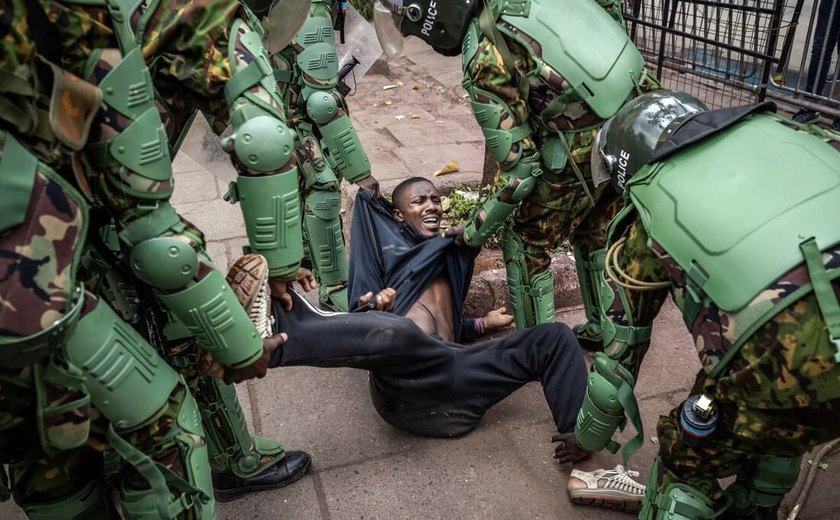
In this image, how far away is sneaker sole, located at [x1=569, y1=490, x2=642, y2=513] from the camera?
2.43 m

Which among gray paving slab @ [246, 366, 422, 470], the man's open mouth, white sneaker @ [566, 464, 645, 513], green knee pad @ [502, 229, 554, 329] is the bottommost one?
gray paving slab @ [246, 366, 422, 470]

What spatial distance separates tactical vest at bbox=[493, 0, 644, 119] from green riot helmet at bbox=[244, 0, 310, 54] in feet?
2.62

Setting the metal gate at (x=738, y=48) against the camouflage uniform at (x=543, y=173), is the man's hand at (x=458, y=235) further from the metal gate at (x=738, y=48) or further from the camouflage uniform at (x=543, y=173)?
the metal gate at (x=738, y=48)

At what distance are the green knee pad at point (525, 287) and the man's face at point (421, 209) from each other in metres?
0.40

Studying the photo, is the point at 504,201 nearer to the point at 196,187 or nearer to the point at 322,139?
the point at 322,139

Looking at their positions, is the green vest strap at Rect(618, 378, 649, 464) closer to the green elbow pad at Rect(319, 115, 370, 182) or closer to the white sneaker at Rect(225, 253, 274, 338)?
the white sneaker at Rect(225, 253, 274, 338)

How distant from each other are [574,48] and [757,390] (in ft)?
5.14

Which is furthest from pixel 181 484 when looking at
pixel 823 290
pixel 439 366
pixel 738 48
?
pixel 738 48

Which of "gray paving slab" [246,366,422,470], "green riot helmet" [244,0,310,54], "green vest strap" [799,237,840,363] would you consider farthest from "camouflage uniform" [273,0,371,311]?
"green vest strap" [799,237,840,363]

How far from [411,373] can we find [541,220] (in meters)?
0.91

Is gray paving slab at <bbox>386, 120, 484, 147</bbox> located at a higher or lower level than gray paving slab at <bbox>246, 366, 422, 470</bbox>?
lower

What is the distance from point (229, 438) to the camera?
239 cm

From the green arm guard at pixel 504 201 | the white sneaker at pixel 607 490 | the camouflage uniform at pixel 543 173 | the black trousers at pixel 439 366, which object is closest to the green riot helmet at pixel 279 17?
the camouflage uniform at pixel 543 173

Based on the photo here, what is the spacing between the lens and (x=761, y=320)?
1.57 meters
